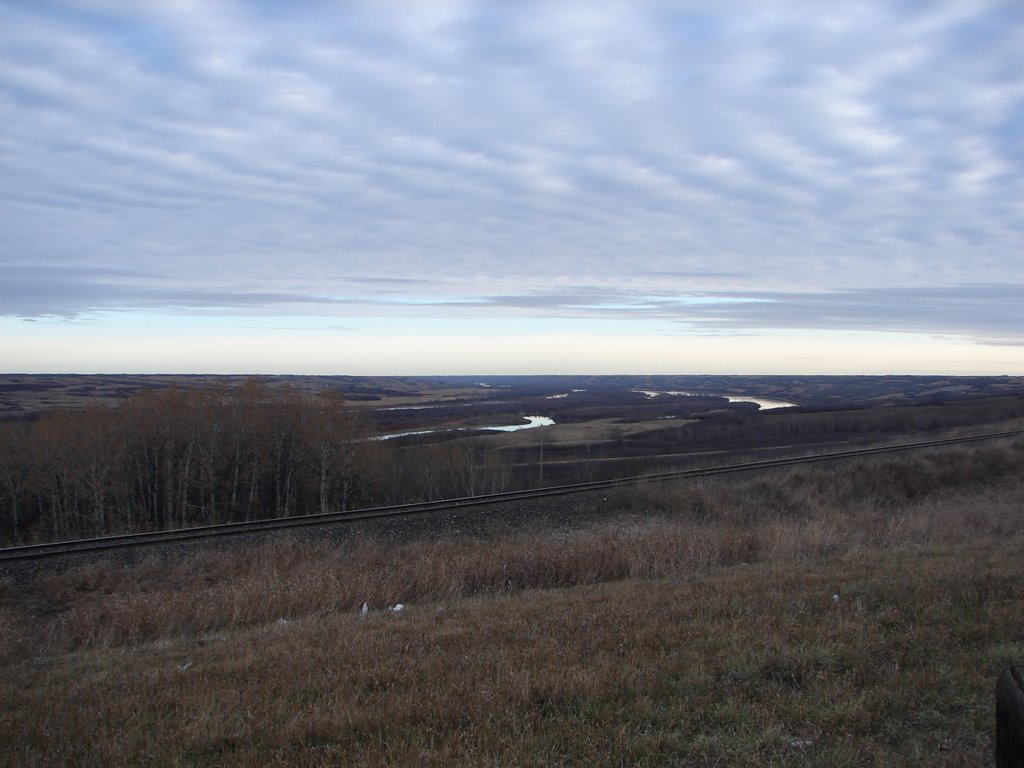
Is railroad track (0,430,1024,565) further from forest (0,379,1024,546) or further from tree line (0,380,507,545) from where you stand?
tree line (0,380,507,545)

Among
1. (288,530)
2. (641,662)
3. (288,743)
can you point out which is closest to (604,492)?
(288,530)

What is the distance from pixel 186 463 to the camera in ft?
118

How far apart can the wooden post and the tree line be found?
1369 inches

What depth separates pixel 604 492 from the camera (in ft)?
77.4

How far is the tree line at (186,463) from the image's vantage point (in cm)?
3481

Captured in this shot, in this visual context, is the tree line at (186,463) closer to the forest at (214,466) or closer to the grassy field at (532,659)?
the forest at (214,466)

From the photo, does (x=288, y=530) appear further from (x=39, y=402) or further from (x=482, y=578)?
(x=39, y=402)

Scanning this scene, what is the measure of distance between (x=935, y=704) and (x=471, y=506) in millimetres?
16154

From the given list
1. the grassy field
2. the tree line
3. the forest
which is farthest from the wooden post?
the tree line

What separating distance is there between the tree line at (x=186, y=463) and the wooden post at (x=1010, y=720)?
114 ft

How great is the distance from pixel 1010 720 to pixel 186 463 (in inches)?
1512

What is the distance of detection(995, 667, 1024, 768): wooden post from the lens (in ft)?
6.97

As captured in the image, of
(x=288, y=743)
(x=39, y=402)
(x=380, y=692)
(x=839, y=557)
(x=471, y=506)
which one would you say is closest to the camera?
(x=288, y=743)

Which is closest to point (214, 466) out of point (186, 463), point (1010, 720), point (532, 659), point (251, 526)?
point (186, 463)
